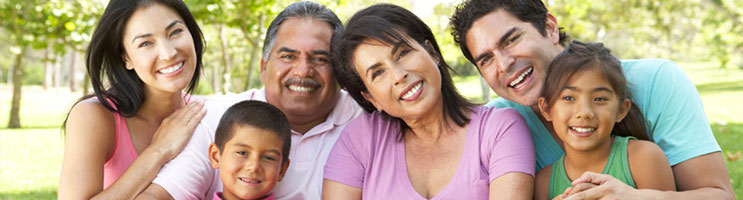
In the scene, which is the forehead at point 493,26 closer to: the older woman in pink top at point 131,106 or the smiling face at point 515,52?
the smiling face at point 515,52

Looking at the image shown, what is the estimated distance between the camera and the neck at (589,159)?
10.1ft

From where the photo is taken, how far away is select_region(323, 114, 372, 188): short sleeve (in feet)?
11.0

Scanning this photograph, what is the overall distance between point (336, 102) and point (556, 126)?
1.53 metres

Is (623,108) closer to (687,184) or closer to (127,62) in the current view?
(687,184)

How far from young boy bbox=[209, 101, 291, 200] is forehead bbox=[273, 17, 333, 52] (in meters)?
0.47

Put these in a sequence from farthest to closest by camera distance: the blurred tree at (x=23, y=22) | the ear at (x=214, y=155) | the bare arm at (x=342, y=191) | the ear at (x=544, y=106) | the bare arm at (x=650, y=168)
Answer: the blurred tree at (x=23, y=22), the ear at (x=214, y=155), the bare arm at (x=342, y=191), the ear at (x=544, y=106), the bare arm at (x=650, y=168)

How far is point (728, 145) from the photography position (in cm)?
1004

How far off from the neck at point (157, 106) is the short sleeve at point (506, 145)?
1891 millimetres

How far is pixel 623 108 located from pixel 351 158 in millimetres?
1382

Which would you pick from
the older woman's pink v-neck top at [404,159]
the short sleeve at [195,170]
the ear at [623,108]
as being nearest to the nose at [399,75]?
the older woman's pink v-neck top at [404,159]

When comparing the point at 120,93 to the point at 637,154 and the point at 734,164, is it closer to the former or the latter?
the point at 637,154

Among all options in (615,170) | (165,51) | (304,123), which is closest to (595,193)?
(615,170)

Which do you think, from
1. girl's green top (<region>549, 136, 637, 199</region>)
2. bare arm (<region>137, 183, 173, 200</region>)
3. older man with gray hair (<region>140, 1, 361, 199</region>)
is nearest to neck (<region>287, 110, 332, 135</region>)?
older man with gray hair (<region>140, 1, 361, 199</region>)

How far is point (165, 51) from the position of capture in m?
3.57
